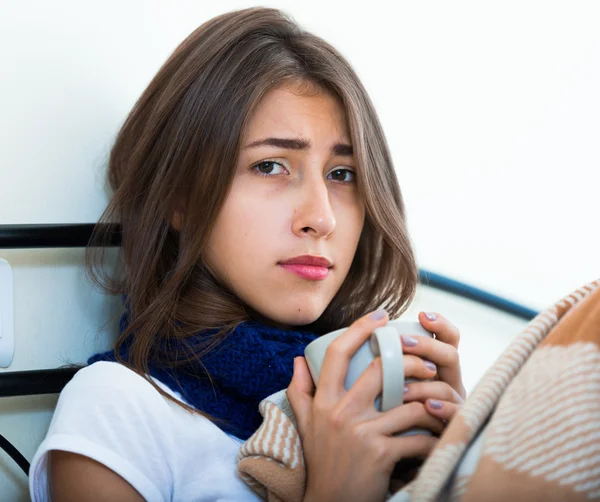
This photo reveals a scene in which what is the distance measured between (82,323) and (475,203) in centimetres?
81

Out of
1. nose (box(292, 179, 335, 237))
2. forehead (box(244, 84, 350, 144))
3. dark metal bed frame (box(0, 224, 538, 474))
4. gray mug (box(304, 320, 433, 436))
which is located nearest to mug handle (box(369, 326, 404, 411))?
gray mug (box(304, 320, 433, 436))

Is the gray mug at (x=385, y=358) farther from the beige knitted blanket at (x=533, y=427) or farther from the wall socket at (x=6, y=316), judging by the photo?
the wall socket at (x=6, y=316)

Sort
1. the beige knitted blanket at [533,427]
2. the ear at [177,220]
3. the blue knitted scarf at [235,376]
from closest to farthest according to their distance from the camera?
1. the beige knitted blanket at [533,427]
2. the blue knitted scarf at [235,376]
3. the ear at [177,220]

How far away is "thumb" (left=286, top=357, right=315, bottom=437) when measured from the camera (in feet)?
2.47

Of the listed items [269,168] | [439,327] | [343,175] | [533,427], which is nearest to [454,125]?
[343,175]

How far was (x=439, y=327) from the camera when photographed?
777mm

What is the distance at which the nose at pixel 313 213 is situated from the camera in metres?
0.88

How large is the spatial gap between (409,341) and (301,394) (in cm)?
13

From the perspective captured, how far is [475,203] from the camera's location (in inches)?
56.5

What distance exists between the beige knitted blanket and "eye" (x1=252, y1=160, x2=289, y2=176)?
408mm

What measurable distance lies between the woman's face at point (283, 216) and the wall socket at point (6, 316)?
26 centimetres

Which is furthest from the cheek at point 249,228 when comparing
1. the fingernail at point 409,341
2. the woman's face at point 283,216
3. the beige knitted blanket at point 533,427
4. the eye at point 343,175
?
the beige knitted blanket at point 533,427

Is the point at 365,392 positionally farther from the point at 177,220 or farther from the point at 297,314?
the point at 177,220

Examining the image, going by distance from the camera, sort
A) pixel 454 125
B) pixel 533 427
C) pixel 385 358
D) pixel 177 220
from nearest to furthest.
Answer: pixel 533 427 < pixel 385 358 < pixel 177 220 < pixel 454 125
